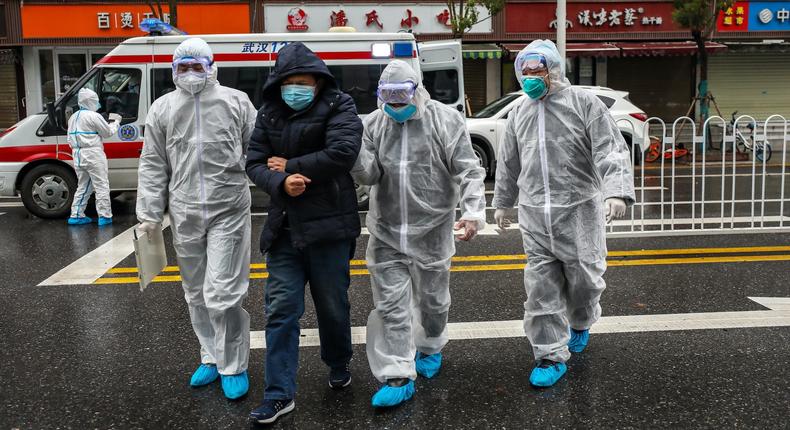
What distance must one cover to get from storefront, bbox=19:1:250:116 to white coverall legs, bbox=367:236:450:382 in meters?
17.4

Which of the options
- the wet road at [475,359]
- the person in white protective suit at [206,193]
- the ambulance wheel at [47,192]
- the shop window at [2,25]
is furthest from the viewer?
the shop window at [2,25]

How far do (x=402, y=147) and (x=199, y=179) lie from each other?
40.6 inches

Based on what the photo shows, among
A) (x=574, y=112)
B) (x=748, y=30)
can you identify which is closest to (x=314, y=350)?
(x=574, y=112)

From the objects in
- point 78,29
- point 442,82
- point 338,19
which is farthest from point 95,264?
point 78,29

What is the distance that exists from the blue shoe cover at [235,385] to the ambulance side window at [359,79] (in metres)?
6.84

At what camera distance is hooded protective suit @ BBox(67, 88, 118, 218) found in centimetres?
952

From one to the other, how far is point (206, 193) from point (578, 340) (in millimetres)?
2208

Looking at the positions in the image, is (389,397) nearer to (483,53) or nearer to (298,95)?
(298,95)

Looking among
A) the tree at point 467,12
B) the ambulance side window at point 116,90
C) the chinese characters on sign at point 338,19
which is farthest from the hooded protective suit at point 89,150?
the chinese characters on sign at point 338,19

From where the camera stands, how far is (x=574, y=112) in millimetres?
4141

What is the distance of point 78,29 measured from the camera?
19.9 metres

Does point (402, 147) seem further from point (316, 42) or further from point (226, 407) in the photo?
point (316, 42)

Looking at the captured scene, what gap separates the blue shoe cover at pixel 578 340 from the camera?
453 cm

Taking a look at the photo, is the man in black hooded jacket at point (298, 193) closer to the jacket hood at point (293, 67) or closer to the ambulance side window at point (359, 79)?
the jacket hood at point (293, 67)
